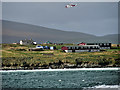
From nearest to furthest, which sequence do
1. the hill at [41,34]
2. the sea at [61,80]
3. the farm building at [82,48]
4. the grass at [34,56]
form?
the sea at [61,80], the hill at [41,34], the grass at [34,56], the farm building at [82,48]

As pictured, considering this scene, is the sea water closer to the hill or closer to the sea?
the sea

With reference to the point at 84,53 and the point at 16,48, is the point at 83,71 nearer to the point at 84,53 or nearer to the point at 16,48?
the point at 84,53

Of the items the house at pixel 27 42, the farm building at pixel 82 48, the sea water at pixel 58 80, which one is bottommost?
the sea water at pixel 58 80

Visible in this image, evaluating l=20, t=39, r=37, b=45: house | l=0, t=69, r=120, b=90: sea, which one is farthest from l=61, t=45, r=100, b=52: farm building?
l=20, t=39, r=37, b=45: house

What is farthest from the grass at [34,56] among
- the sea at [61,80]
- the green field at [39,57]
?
the sea at [61,80]

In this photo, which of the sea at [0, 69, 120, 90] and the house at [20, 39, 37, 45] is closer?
the sea at [0, 69, 120, 90]

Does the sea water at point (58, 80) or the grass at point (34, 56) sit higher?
the grass at point (34, 56)

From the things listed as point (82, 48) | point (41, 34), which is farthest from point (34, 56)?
point (82, 48)

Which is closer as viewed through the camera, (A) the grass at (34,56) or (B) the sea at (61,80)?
(B) the sea at (61,80)

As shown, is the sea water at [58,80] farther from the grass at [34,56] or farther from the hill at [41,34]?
the hill at [41,34]
